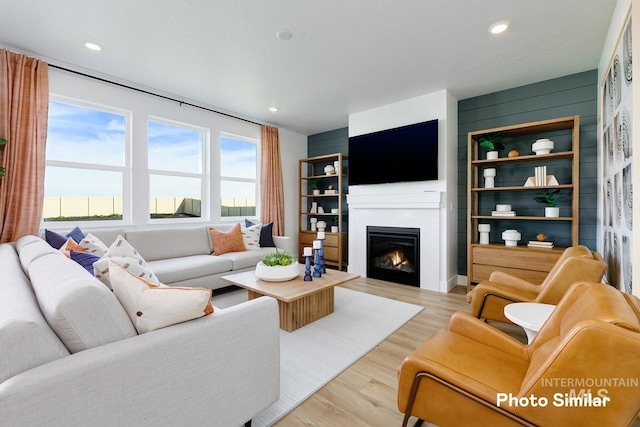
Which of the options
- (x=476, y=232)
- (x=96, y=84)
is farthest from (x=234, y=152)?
(x=476, y=232)

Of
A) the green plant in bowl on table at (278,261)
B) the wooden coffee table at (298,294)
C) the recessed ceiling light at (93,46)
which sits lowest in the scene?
the wooden coffee table at (298,294)

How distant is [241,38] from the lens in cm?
261

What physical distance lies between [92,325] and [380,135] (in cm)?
407

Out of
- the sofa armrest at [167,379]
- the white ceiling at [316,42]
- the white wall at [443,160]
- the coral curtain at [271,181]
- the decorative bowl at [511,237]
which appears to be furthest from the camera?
the coral curtain at [271,181]

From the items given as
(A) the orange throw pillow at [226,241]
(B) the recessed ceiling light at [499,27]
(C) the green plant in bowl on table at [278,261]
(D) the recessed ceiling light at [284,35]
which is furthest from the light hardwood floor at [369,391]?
(D) the recessed ceiling light at [284,35]

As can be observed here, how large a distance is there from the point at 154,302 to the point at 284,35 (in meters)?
2.44

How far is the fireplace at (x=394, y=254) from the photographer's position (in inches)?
159

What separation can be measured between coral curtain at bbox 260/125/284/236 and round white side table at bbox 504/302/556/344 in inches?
161

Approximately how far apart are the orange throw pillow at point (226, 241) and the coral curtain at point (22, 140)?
1812 mm

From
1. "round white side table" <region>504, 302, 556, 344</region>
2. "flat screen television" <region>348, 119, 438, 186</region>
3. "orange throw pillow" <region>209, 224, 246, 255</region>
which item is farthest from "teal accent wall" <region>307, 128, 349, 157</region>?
"round white side table" <region>504, 302, 556, 344</region>

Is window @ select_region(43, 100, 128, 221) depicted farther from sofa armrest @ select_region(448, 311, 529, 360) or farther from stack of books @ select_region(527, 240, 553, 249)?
stack of books @ select_region(527, 240, 553, 249)

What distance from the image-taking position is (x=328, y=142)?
580 cm

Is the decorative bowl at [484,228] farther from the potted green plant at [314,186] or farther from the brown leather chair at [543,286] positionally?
the potted green plant at [314,186]

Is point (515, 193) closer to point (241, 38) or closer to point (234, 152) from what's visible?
point (241, 38)
